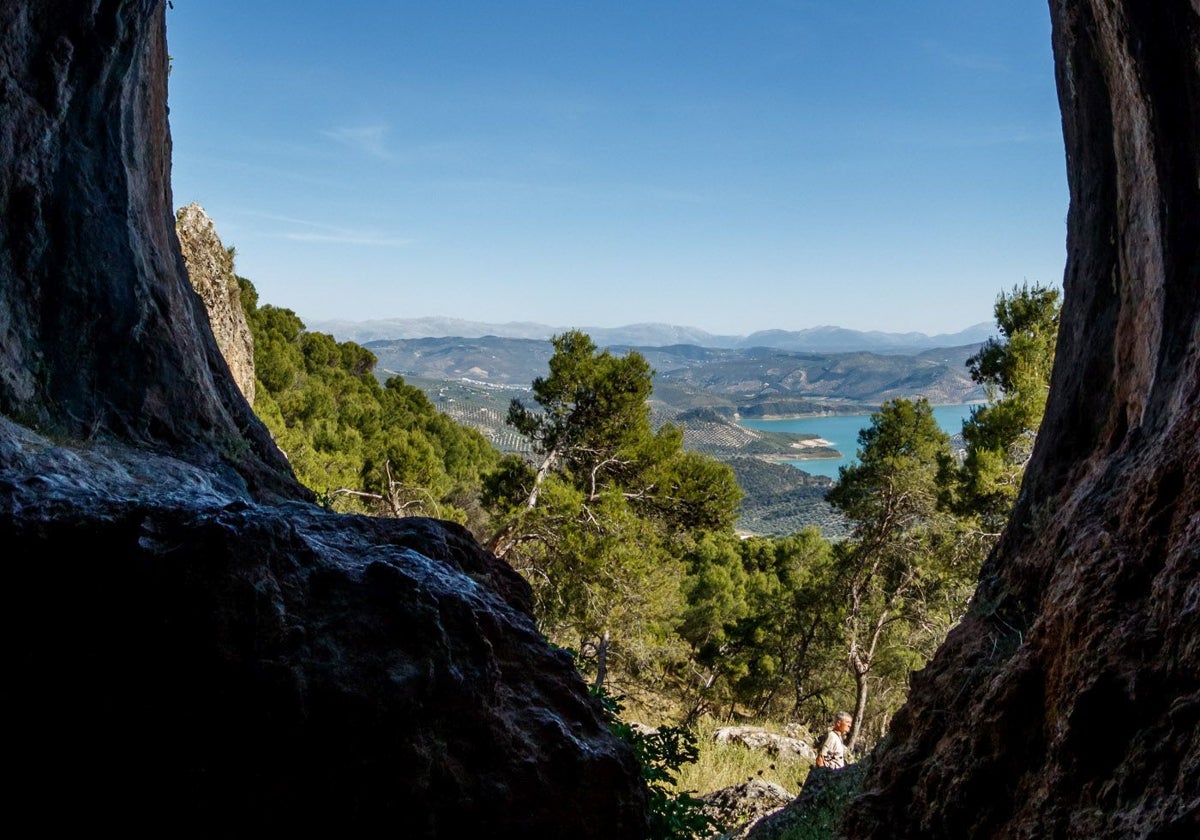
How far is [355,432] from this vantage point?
27172 mm

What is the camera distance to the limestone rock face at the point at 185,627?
3756 millimetres

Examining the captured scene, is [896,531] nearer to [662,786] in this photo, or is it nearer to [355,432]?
[662,786]

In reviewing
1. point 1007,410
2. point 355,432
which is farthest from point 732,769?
point 355,432

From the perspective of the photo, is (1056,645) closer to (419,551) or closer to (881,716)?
(419,551)

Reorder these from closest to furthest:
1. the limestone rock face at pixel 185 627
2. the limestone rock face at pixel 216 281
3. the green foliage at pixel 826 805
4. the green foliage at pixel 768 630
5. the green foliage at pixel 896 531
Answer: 1. the limestone rock face at pixel 185 627
2. the green foliage at pixel 826 805
3. the limestone rock face at pixel 216 281
4. the green foliage at pixel 896 531
5. the green foliage at pixel 768 630

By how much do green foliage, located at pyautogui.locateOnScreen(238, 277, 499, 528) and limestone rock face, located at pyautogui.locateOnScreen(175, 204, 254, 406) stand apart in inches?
94.0

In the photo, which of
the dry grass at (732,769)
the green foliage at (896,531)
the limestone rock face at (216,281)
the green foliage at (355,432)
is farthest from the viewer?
the green foliage at (896,531)

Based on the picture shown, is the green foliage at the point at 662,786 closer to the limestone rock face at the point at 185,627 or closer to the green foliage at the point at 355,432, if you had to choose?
the limestone rock face at the point at 185,627

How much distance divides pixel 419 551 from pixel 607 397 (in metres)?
12.6

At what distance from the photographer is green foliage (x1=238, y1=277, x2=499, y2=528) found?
19.0 meters

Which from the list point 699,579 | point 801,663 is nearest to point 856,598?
point 801,663

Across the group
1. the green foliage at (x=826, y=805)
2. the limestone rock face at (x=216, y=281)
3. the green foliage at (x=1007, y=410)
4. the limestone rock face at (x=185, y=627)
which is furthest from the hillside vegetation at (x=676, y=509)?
the limestone rock face at (x=185, y=627)

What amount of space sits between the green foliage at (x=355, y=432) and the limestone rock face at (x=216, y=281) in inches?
94.0

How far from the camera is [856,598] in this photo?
21453 mm
